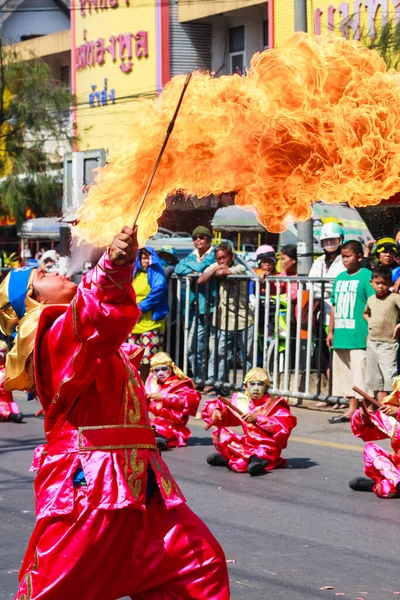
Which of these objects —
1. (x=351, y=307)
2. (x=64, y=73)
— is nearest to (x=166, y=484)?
(x=351, y=307)

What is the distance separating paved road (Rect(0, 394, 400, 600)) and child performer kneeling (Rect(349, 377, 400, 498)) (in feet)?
0.35

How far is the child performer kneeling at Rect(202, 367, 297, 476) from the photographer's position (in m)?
8.09

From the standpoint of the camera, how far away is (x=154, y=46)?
89.0 feet

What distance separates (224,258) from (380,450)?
493 centimetres

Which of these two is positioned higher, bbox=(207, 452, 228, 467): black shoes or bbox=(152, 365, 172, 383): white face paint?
bbox=(152, 365, 172, 383): white face paint

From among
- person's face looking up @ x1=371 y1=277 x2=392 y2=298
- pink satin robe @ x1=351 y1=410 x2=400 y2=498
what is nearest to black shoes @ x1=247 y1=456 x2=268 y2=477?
pink satin robe @ x1=351 y1=410 x2=400 y2=498

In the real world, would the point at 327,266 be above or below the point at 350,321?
above

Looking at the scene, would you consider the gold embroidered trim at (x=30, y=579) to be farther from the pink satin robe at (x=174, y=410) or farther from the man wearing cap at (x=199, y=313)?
the man wearing cap at (x=199, y=313)

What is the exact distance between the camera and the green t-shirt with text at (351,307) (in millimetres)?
10227

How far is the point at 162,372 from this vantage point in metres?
9.20

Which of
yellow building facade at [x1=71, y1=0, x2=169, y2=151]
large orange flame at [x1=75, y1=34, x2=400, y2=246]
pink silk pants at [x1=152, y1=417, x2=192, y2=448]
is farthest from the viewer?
yellow building facade at [x1=71, y1=0, x2=169, y2=151]

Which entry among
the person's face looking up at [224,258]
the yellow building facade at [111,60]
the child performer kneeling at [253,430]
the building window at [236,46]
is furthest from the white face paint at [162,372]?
the yellow building facade at [111,60]

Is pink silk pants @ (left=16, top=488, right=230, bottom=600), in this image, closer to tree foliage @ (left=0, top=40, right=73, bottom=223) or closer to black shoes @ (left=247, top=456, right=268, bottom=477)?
black shoes @ (left=247, top=456, right=268, bottom=477)

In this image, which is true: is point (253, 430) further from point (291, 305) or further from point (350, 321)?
point (291, 305)
